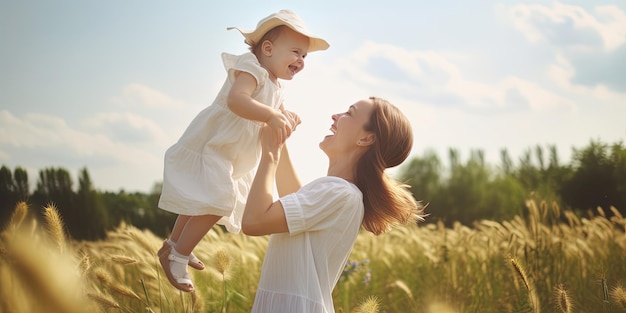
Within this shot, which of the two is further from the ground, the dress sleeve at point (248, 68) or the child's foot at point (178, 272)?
the dress sleeve at point (248, 68)

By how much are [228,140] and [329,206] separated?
58cm

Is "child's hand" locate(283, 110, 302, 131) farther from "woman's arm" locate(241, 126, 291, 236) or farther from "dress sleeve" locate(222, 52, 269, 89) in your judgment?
"woman's arm" locate(241, 126, 291, 236)

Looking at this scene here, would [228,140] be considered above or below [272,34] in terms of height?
below

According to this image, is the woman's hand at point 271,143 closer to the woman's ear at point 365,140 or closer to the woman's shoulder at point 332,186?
the woman's shoulder at point 332,186

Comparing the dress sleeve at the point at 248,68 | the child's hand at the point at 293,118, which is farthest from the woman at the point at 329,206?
the dress sleeve at the point at 248,68

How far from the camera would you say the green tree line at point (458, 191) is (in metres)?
8.02

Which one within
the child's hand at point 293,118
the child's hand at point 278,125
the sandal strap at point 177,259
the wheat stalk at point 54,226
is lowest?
the sandal strap at point 177,259

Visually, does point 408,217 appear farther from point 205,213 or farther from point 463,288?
point 463,288

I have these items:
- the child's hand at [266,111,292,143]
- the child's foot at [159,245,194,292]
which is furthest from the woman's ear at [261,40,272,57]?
the child's foot at [159,245,194,292]

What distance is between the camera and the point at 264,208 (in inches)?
105

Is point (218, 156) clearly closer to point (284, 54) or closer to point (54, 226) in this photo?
point (284, 54)

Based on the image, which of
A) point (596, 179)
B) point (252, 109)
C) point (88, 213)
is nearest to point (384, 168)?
point (252, 109)

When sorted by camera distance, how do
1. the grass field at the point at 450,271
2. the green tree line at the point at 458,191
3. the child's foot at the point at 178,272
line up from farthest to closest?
1. the green tree line at the point at 458,191
2. the grass field at the point at 450,271
3. the child's foot at the point at 178,272

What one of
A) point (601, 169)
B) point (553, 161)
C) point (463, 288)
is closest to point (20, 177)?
point (463, 288)
